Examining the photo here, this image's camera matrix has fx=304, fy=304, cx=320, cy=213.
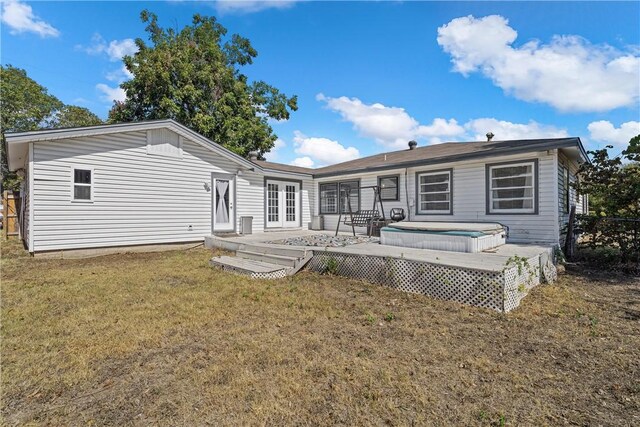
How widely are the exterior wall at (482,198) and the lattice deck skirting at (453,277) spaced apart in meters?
2.00

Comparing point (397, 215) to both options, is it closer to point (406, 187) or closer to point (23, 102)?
point (406, 187)

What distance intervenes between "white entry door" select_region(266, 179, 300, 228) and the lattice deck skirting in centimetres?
649

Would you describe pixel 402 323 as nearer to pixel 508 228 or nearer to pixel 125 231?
pixel 508 228

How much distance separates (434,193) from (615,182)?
4.15 m

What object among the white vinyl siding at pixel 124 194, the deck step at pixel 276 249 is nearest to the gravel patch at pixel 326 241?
the deck step at pixel 276 249

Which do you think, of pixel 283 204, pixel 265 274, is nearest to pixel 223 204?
pixel 283 204

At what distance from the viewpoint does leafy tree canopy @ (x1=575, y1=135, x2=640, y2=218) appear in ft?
22.2

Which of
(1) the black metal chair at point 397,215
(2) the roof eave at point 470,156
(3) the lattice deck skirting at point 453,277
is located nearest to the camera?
(3) the lattice deck skirting at point 453,277

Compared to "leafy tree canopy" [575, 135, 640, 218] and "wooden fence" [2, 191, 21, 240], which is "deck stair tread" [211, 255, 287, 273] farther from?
"wooden fence" [2, 191, 21, 240]

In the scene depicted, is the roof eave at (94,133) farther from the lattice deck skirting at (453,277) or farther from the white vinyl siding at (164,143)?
the lattice deck skirting at (453,277)

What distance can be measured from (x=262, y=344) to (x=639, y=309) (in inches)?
201

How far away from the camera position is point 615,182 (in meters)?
7.17

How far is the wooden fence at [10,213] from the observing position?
13203mm

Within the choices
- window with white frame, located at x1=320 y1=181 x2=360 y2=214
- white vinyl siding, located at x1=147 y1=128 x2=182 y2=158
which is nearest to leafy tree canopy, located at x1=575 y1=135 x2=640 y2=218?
window with white frame, located at x1=320 y1=181 x2=360 y2=214
